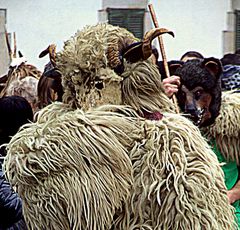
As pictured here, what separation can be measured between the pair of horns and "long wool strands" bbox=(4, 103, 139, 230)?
219 millimetres

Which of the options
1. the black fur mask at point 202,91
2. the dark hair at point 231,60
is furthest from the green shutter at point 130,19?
the black fur mask at point 202,91

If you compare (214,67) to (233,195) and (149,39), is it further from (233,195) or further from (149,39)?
(149,39)

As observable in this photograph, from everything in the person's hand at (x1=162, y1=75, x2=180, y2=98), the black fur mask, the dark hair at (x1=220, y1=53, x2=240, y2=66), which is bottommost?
the dark hair at (x1=220, y1=53, x2=240, y2=66)

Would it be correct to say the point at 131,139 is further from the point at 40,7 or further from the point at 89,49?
the point at 40,7

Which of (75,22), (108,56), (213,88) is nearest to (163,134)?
(108,56)

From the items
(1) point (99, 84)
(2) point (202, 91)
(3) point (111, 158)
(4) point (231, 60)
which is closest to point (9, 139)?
(2) point (202, 91)

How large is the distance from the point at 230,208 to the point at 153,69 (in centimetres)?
51

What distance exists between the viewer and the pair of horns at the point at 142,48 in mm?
2285

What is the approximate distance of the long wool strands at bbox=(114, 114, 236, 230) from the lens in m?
2.21

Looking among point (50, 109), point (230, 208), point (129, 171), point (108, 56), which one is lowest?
point (230, 208)

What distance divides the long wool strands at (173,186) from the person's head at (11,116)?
1337 mm

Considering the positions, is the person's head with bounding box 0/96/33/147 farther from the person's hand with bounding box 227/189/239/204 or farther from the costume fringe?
the costume fringe

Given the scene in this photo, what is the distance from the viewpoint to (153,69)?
234 centimetres

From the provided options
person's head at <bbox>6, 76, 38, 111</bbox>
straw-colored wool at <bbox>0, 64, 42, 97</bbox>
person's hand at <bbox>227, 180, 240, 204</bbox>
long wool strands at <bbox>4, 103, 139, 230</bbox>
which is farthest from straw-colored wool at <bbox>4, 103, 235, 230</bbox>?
straw-colored wool at <bbox>0, 64, 42, 97</bbox>
